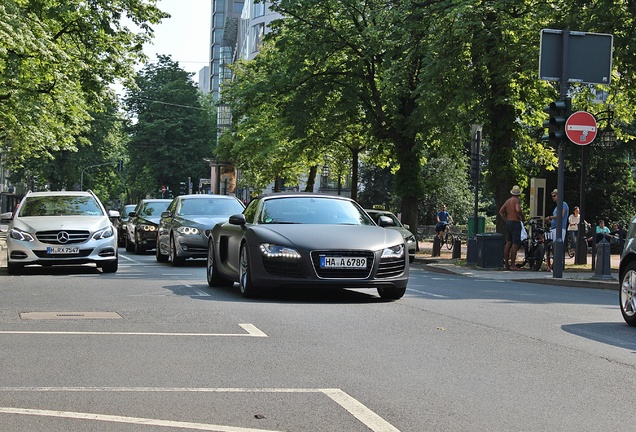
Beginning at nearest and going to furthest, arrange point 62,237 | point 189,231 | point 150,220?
point 62,237
point 189,231
point 150,220

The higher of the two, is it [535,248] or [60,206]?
[60,206]

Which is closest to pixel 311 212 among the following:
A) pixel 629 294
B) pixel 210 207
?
pixel 629 294

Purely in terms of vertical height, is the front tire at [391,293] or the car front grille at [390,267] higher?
the car front grille at [390,267]

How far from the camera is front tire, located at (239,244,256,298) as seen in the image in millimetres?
14031

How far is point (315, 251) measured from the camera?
1345 cm

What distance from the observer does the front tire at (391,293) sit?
46.9 ft

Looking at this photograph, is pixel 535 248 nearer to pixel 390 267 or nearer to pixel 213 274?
pixel 213 274

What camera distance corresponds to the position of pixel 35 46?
24656 millimetres

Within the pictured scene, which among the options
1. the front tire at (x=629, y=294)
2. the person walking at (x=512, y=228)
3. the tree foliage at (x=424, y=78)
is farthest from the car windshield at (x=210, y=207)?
the front tire at (x=629, y=294)

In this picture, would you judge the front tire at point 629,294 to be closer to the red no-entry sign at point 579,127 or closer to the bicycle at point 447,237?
the red no-entry sign at point 579,127

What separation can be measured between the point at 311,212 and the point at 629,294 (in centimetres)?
476

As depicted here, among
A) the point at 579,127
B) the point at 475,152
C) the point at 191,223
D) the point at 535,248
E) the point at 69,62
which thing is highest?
the point at 69,62

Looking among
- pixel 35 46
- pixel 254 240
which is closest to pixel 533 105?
pixel 35 46

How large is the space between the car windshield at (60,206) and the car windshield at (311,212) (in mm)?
6973
